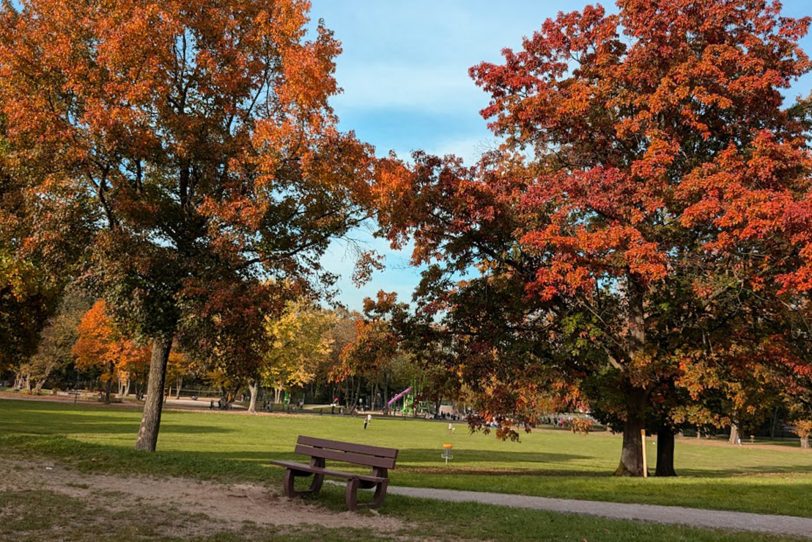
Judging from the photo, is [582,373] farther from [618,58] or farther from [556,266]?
[618,58]

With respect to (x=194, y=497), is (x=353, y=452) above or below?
above

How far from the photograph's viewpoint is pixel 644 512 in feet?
31.3

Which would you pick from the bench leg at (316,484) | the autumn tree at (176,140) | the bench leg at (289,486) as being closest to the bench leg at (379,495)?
the bench leg at (316,484)

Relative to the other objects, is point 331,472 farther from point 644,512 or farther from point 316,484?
point 644,512

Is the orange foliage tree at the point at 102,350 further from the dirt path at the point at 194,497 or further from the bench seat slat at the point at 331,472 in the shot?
the bench seat slat at the point at 331,472

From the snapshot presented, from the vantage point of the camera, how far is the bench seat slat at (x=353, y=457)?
28.6 feet

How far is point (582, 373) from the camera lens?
1759cm

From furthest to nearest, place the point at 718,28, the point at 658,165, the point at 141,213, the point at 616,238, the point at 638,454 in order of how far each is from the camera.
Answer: the point at 638,454, the point at 718,28, the point at 658,165, the point at 616,238, the point at 141,213

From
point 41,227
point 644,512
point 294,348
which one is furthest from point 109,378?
point 644,512

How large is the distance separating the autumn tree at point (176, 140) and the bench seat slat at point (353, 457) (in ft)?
12.0

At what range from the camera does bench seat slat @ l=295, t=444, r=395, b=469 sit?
8.70 m

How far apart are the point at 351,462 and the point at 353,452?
0.53m

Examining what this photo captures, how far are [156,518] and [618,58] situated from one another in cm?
1540

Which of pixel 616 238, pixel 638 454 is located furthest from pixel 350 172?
pixel 638 454
